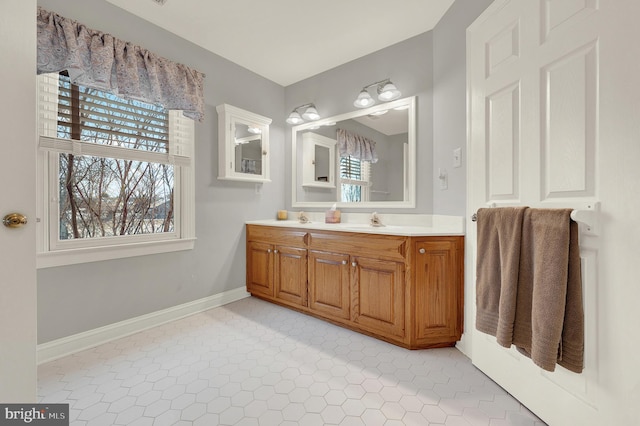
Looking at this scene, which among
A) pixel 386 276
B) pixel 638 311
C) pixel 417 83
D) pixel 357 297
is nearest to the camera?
pixel 638 311

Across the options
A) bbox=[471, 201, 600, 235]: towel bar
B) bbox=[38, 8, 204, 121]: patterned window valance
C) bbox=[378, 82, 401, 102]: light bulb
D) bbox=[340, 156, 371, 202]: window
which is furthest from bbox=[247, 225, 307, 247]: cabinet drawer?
bbox=[471, 201, 600, 235]: towel bar

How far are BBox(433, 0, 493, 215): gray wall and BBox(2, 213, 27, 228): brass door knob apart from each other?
2.24 metres

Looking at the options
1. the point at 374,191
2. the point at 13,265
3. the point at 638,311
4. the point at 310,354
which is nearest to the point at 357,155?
the point at 374,191

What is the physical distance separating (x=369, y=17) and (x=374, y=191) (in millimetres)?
1479

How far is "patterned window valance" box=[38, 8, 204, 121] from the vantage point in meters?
1.69

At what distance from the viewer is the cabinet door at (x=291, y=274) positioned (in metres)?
2.54

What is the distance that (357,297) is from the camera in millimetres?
2178

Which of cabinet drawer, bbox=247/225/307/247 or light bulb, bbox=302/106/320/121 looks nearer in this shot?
cabinet drawer, bbox=247/225/307/247

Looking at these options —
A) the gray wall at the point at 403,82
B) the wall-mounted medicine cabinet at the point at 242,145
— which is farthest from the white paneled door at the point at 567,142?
the wall-mounted medicine cabinet at the point at 242,145

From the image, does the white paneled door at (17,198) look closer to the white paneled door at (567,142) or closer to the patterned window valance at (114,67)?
the patterned window valance at (114,67)

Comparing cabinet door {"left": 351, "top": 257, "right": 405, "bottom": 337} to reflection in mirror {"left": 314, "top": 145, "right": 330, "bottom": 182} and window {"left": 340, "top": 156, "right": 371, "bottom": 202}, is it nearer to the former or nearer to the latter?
window {"left": 340, "top": 156, "right": 371, "bottom": 202}

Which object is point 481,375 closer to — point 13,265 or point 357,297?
point 357,297

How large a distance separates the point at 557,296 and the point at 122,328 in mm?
2780

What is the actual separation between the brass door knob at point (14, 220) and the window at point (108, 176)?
114 cm
